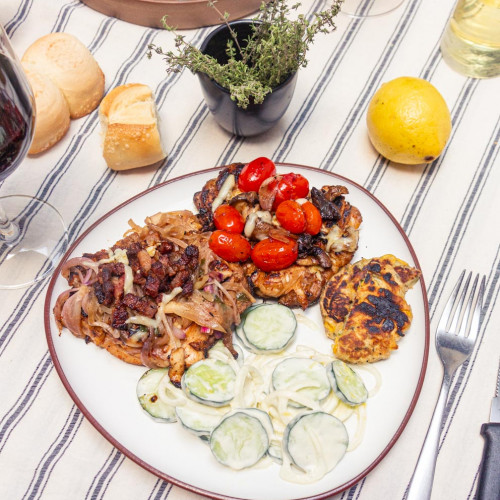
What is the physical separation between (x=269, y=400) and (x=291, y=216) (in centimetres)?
99

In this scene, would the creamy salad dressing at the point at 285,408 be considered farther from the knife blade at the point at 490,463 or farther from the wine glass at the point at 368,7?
the wine glass at the point at 368,7

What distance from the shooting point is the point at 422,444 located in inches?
123

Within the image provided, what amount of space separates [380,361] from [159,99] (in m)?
2.69

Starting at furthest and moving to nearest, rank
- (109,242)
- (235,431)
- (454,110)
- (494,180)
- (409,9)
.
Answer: (409,9)
(454,110)
(494,180)
(109,242)
(235,431)

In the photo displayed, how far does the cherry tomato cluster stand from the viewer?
3205mm

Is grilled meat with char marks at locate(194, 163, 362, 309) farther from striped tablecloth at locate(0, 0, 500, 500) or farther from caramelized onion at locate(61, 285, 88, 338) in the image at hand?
caramelized onion at locate(61, 285, 88, 338)

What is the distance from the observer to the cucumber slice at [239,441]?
2.79m

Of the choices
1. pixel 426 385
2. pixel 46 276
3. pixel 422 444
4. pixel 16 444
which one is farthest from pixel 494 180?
pixel 16 444

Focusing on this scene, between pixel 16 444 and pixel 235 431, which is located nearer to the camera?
pixel 235 431

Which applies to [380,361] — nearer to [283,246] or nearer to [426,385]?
[426,385]

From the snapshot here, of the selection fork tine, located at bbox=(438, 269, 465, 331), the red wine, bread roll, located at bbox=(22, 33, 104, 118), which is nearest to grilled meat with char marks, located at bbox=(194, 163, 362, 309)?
fork tine, located at bbox=(438, 269, 465, 331)

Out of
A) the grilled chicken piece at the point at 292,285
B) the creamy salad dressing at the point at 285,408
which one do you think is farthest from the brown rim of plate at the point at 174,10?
the creamy salad dressing at the point at 285,408

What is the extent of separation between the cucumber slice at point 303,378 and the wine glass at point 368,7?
3.27 meters

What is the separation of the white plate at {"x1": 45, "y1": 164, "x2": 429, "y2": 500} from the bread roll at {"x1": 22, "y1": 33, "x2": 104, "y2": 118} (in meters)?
1.18
